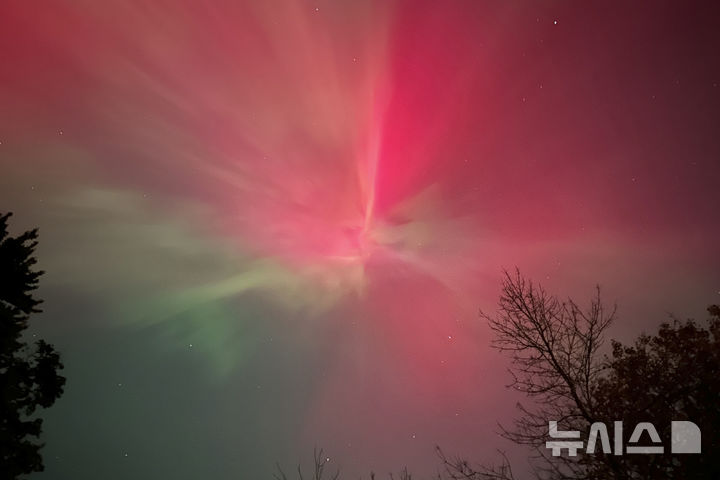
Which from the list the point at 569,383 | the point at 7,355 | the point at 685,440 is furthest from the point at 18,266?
the point at 685,440

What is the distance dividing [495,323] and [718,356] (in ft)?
20.0

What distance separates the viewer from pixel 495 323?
790cm

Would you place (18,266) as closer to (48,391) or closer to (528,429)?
(48,391)

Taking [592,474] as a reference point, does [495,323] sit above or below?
above

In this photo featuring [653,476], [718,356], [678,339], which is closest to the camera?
[653,476]

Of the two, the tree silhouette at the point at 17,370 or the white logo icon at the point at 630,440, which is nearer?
the white logo icon at the point at 630,440

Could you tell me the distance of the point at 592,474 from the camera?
645 centimetres

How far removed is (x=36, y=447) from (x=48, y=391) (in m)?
2.08

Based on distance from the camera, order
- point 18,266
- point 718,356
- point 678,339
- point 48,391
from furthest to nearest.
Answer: point 48,391 → point 18,266 → point 678,339 → point 718,356

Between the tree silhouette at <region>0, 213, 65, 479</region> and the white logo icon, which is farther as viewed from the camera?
the tree silhouette at <region>0, 213, 65, 479</region>

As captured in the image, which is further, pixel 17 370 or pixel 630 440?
pixel 17 370

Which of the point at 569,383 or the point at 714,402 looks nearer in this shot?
the point at 569,383

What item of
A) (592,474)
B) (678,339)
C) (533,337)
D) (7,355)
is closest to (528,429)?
(592,474)

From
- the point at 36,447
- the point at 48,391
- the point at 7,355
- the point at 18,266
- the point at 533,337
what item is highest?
the point at 18,266
